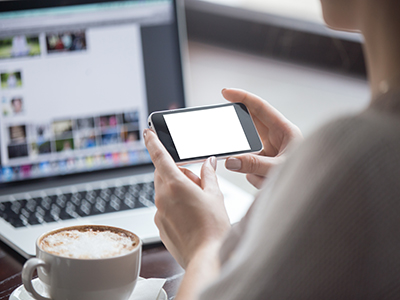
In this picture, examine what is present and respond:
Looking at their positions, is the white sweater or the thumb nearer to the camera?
the white sweater

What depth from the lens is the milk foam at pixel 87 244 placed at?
16.2 inches

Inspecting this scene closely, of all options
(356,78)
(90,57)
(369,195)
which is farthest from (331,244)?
(356,78)

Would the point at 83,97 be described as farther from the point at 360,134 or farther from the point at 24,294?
the point at 360,134

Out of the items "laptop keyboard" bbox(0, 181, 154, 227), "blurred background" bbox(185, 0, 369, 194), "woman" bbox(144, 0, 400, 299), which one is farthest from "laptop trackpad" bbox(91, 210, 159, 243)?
"blurred background" bbox(185, 0, 369, 194)

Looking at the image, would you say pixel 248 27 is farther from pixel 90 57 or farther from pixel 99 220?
pixel 99 220

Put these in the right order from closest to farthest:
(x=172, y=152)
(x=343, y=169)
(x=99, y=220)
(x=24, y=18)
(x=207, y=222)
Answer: (x=343, y=169) < (x=207, y=222) < (x=172, y=152) < (x=99, y=220) < (x=24, y=18)

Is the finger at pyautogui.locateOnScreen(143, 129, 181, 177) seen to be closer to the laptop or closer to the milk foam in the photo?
the milk foam

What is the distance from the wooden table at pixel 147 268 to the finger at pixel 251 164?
0.46 ft

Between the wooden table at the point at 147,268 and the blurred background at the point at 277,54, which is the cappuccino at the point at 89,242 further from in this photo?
the blurred background at the point at 277,54

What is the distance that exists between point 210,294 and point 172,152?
0.26 meters

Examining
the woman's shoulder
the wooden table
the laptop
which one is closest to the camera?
the woman's shoulder

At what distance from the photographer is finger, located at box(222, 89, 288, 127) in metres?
0.62

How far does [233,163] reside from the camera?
0.56 m

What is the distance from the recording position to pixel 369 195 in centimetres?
26
